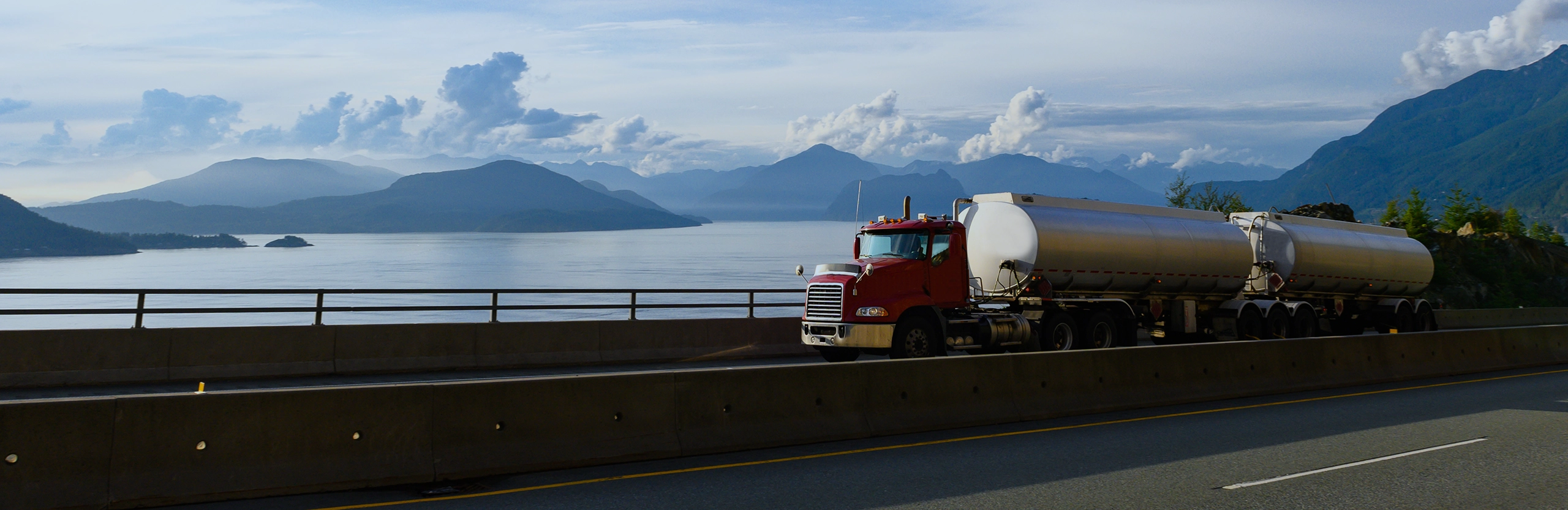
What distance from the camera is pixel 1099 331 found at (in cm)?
2161

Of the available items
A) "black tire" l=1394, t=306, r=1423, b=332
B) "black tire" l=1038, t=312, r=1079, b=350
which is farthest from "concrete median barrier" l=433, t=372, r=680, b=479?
"black tire" l=1394, t=306, r=1423, b=332

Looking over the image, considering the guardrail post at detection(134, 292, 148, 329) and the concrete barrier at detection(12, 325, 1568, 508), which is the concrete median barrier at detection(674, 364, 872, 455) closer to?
the concrete barrier at detection(12, 325, 1568, 508)

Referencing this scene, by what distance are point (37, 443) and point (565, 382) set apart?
12.2ft

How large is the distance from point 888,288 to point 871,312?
588mm

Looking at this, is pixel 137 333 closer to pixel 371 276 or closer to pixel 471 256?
pixel 371 276

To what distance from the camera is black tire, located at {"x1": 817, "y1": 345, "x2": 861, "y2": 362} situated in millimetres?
18219

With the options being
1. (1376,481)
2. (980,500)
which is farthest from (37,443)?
(1376,481)

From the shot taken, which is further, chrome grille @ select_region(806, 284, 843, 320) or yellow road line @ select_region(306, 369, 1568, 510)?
chrome grille @ select_region(806, 284, 843, 320)

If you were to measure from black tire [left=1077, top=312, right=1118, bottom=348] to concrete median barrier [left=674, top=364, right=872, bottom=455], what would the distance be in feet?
37.0

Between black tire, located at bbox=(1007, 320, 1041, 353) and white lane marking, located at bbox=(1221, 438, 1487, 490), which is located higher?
black tire, located at bbox=(1007, 320, 1041, 353)

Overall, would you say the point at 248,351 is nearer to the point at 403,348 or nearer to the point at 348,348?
the point at 348,348

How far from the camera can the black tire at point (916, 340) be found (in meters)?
18.1

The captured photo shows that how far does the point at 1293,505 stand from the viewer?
7.75m

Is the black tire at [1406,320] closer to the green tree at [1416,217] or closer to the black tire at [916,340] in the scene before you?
the black tire at [916,340]
